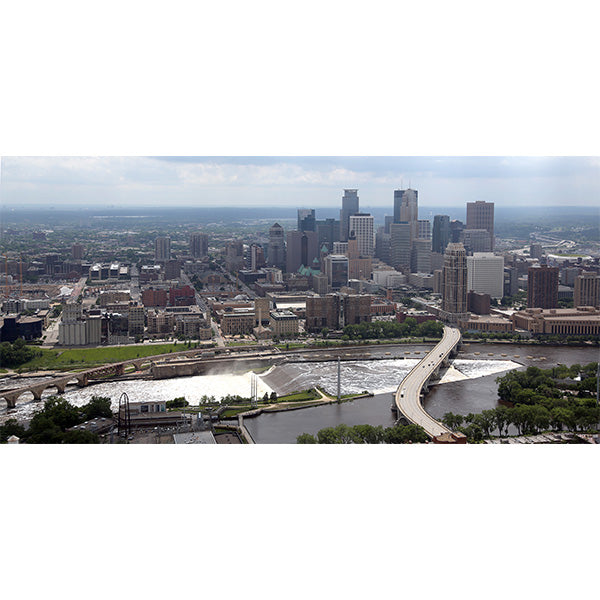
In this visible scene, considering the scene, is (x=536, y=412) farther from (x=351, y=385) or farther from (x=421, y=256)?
(x=421, y=256)

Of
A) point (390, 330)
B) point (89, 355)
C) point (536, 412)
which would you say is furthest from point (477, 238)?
point (536, 412)

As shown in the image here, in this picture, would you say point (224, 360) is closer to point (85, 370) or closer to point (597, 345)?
point (85, 370)

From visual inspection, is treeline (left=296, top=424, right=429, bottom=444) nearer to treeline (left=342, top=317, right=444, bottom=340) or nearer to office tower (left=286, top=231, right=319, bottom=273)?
treeline (left=342, top=317, right=444, bottom=340)

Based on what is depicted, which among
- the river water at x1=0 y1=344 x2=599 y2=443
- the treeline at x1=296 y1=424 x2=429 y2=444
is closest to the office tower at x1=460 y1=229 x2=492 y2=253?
the river water at x1=0 y1=344 x2=599 y2=443

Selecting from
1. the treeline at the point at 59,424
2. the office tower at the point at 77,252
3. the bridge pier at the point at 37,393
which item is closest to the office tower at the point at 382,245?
the office tower at the point at 77,252

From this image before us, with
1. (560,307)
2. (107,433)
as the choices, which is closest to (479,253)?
(560,307)

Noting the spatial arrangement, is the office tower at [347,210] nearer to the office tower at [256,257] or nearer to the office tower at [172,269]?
the office tower at [256,257]
